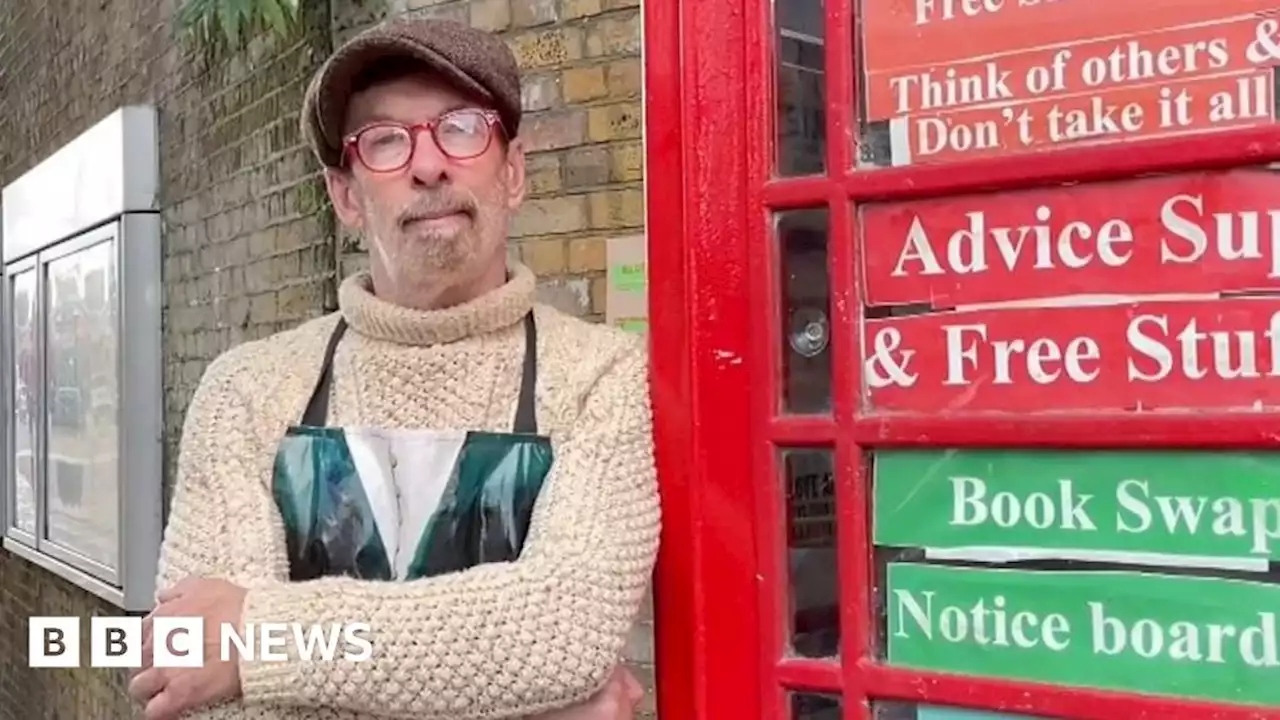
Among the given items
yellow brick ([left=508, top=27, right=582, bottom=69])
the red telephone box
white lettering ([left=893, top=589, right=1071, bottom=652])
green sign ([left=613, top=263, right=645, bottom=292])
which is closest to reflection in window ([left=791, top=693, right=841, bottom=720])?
the red telephone box

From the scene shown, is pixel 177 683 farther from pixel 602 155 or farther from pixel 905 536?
pixel 602 155

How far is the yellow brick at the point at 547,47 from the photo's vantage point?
3168 mm

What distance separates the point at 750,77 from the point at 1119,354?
1.90 feet

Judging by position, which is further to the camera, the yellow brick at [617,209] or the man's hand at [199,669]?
the yellow brick at [617,209]

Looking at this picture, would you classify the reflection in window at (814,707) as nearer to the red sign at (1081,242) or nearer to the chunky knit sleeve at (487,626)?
the chunky knit sleeve at (487,626)

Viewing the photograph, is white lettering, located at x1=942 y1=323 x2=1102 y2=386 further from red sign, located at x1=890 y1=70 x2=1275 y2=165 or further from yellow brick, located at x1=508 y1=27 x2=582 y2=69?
yellow brick, located at x1=508 y1=27 x2=582 y2=69

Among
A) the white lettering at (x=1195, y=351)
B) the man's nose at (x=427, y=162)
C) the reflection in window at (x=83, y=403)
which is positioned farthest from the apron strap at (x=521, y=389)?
the reflection in window at (x=83, y=403)

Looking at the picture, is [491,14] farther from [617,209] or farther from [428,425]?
[428,425]

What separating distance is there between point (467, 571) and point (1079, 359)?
2.44 ft

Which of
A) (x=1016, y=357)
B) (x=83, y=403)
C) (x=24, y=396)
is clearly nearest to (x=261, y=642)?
(x=1016, y=357)

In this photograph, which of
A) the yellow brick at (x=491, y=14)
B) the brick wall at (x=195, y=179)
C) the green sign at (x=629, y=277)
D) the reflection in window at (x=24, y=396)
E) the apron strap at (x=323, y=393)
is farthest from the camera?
the reflection in window at (x=24, y=396)

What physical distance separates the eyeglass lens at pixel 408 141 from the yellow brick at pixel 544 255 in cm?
144

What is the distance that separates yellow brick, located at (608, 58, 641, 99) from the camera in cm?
306

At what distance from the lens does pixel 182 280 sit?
16.2ft
